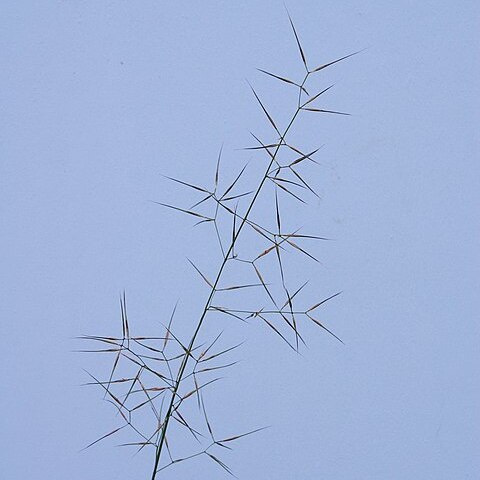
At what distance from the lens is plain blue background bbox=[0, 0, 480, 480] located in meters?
1.19

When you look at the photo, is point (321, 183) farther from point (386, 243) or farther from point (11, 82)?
point (11, 82)

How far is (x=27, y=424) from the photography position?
1273 mm

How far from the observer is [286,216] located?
1.24m

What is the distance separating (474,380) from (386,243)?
28 centimetres

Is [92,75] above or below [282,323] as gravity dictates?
above

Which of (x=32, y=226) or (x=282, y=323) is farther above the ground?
(x=32, y=226)

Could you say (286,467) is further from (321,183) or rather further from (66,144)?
(66,144)

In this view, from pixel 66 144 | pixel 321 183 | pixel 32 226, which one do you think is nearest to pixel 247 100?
pixel 321 183

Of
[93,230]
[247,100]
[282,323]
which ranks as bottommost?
[282,323]

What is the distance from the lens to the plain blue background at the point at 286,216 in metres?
1.19

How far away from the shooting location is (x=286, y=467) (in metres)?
1.30

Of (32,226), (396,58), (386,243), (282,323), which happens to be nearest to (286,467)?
(282,323)

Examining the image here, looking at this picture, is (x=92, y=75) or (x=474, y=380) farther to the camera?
(x=474, y=380)

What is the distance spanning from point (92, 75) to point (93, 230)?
24 cm
